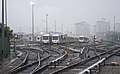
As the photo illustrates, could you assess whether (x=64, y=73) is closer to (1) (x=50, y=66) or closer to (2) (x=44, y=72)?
(2) (x=44, y=72)

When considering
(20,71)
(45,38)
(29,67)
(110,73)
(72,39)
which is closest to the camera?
(110,73)

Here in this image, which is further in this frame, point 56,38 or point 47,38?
point 56,38

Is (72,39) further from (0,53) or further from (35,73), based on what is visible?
(35,73)

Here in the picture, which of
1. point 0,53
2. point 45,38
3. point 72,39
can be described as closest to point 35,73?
point 0,53

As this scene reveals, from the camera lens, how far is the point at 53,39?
66.1 metres

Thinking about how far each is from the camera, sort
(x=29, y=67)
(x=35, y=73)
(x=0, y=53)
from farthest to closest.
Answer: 1. (x=0, y=53)
2. (x=29, y=67)
3. (x=35, y=73)

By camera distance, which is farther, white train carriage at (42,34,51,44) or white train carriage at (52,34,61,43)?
white train carriage at (52,34,61,43)

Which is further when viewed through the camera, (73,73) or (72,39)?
(72,39)

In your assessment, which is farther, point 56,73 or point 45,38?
point 45,38

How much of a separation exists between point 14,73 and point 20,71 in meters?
1.09

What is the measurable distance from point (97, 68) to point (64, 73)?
241cm

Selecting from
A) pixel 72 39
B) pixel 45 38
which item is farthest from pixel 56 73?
pixel 72 39

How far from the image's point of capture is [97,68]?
1597cm

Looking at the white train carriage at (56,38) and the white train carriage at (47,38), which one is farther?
the white train carriage at (56,38)
